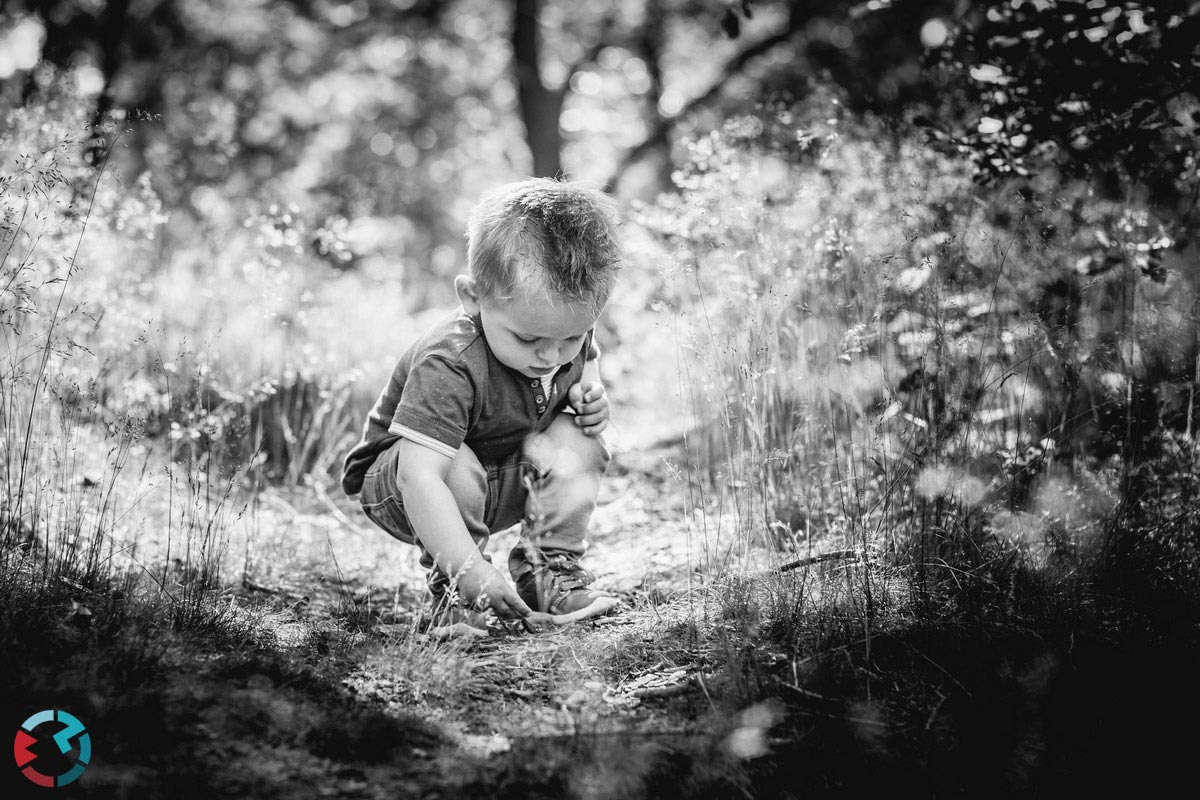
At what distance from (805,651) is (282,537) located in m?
1.80

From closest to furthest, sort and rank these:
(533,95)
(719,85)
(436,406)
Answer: (436,406) < (719,85) < (533,95)

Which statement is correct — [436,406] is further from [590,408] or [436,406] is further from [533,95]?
[533,95]

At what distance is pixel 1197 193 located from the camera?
8.38 ft

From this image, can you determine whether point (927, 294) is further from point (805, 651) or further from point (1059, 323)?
point (805, 651)

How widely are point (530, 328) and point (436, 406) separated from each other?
1.04 ft

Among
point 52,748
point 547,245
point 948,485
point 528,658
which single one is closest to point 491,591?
point 528,658

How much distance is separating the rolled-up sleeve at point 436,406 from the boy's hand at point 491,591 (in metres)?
0.32

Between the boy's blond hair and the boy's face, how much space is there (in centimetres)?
3

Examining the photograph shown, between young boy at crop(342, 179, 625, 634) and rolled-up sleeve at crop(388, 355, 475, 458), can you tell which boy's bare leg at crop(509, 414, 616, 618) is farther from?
rolled-up sleeve at crop(388, 355, 475, 458)

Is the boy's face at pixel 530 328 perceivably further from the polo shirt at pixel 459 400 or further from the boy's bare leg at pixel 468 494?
the boy's bare leg at pixel 468 494

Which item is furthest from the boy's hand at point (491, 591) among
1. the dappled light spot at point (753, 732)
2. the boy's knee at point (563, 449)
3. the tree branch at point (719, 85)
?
the tree branch at point (719, 85)

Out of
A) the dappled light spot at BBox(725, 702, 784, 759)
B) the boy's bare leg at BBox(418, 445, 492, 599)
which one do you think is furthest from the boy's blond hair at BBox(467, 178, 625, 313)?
the dappled light spot at BBox(725, 702, 784, 759)

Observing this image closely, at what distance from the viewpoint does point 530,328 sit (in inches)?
90.0

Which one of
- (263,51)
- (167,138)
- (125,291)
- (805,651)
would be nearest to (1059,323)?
(805,651)
